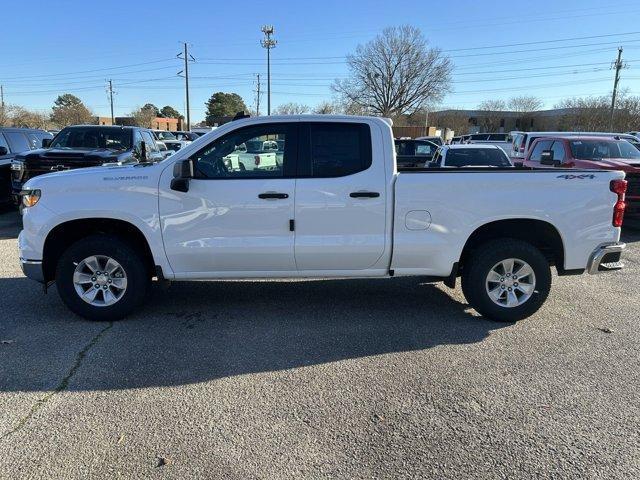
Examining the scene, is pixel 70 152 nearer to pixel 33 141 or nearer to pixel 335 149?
pixel 33 141

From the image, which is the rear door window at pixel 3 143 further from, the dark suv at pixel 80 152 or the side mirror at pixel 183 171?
the side mirror at pixel 183 171

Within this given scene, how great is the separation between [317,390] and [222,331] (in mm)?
1444

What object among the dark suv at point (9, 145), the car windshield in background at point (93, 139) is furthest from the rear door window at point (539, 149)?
the dark suv at point (9, 145)

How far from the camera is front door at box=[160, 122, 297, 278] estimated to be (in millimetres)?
4723

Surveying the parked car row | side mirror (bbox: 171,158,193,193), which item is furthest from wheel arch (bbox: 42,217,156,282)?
the parked car row

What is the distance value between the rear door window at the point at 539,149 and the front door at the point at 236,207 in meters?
9.58

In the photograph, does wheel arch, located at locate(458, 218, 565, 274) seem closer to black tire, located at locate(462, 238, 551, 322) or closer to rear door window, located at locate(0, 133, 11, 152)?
black tire, located at locate(462, 238, 551, 322)

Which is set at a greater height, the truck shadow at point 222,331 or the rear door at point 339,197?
the rear door at point 339,197

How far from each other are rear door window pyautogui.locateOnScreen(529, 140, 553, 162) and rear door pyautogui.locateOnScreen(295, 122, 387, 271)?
9.09 metres

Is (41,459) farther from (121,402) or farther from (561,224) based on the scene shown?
(561,224)

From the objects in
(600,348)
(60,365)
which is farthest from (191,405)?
(600,348)

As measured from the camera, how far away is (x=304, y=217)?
15.7 ft

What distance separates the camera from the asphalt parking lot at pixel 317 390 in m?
2.89

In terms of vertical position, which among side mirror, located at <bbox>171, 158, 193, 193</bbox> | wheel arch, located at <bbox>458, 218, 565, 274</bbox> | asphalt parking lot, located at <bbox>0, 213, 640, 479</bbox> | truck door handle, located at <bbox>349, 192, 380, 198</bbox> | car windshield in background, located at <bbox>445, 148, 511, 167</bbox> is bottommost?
asphalt parking lot, located at <bbox>0, 213, 640, 479</bbox>
